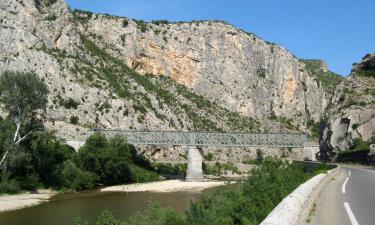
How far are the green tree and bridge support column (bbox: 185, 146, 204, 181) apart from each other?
37.8m

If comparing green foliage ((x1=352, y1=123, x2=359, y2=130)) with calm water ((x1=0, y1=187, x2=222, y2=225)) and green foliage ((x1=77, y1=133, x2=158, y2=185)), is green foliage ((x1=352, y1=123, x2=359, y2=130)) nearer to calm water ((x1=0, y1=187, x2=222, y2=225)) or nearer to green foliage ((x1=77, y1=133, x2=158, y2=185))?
→ calm water ((x1=0, y1=187, x2=222, y2=225))

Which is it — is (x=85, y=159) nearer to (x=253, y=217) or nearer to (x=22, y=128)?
(x=22, y=128)

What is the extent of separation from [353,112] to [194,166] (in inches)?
1313

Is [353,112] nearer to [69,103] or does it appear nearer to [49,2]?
[69,103]

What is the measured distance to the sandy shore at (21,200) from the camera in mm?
48844

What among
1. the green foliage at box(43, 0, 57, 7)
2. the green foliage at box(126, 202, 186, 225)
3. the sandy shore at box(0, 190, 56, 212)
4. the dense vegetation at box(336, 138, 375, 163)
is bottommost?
→ the sandy shore at box(0, 190, 56, 212)

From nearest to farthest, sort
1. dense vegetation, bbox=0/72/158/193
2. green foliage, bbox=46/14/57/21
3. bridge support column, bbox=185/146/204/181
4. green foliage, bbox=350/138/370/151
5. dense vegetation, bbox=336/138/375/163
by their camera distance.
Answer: dense vegetation, bbox=0/72/158/193, dense vegetation, bbox=336/138/375/163, green foliage, bbox=350/138/370/151, bridge support column, bbox=185/146/204/181, green foliage, bbox=46/14/57/21

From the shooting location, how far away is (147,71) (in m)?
156

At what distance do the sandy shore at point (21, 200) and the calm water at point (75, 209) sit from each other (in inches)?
63.3

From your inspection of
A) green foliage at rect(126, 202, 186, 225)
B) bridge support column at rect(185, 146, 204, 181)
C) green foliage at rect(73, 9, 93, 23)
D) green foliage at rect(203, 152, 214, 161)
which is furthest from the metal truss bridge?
green foliage at rect(126, 202, 186, 225)

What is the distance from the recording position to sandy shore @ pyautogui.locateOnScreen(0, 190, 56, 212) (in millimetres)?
48844

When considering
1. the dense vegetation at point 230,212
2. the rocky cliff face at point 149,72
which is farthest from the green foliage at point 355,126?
Answer: the dense vegetation at point 230,212

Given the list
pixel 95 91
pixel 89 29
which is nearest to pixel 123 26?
pixel 89 29

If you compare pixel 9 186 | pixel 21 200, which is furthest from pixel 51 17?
pixel 21 200
